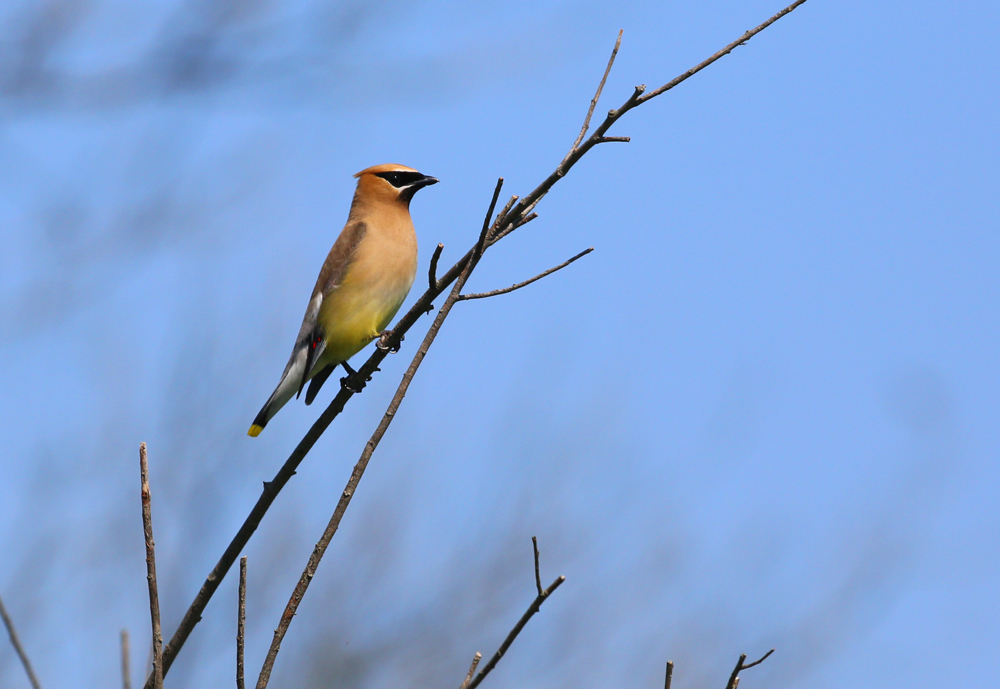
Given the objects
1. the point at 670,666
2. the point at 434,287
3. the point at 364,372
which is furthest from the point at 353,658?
the point at 670,666

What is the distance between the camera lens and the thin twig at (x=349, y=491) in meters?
2.05

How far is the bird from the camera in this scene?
5617mm

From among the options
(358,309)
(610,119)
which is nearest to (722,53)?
(610,119)

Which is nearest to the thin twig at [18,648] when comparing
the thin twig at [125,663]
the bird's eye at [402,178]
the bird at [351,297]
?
the thin twig at [125,663]

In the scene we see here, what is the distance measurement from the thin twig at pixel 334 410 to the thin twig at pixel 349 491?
127 millimetres

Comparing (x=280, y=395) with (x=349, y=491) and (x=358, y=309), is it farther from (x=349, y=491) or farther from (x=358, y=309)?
(x=349, y=491)

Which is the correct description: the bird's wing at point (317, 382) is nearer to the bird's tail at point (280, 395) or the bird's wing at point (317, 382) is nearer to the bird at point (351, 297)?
the bird at point (351, 297)

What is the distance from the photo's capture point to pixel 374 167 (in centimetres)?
659

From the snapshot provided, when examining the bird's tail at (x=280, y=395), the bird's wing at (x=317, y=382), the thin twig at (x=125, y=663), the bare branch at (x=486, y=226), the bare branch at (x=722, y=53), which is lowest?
the thin twig at (x=125, y=663)

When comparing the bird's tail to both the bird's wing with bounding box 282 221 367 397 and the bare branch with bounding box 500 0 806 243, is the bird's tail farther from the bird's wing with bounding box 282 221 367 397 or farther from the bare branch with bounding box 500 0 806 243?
the bare branch with bounding box 500 0 806 243

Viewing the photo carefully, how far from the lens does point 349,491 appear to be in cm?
230

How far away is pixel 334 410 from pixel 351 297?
2.68 meters

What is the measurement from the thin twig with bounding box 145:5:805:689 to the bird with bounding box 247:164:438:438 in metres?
2.47

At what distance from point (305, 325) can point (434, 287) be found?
301 cm
